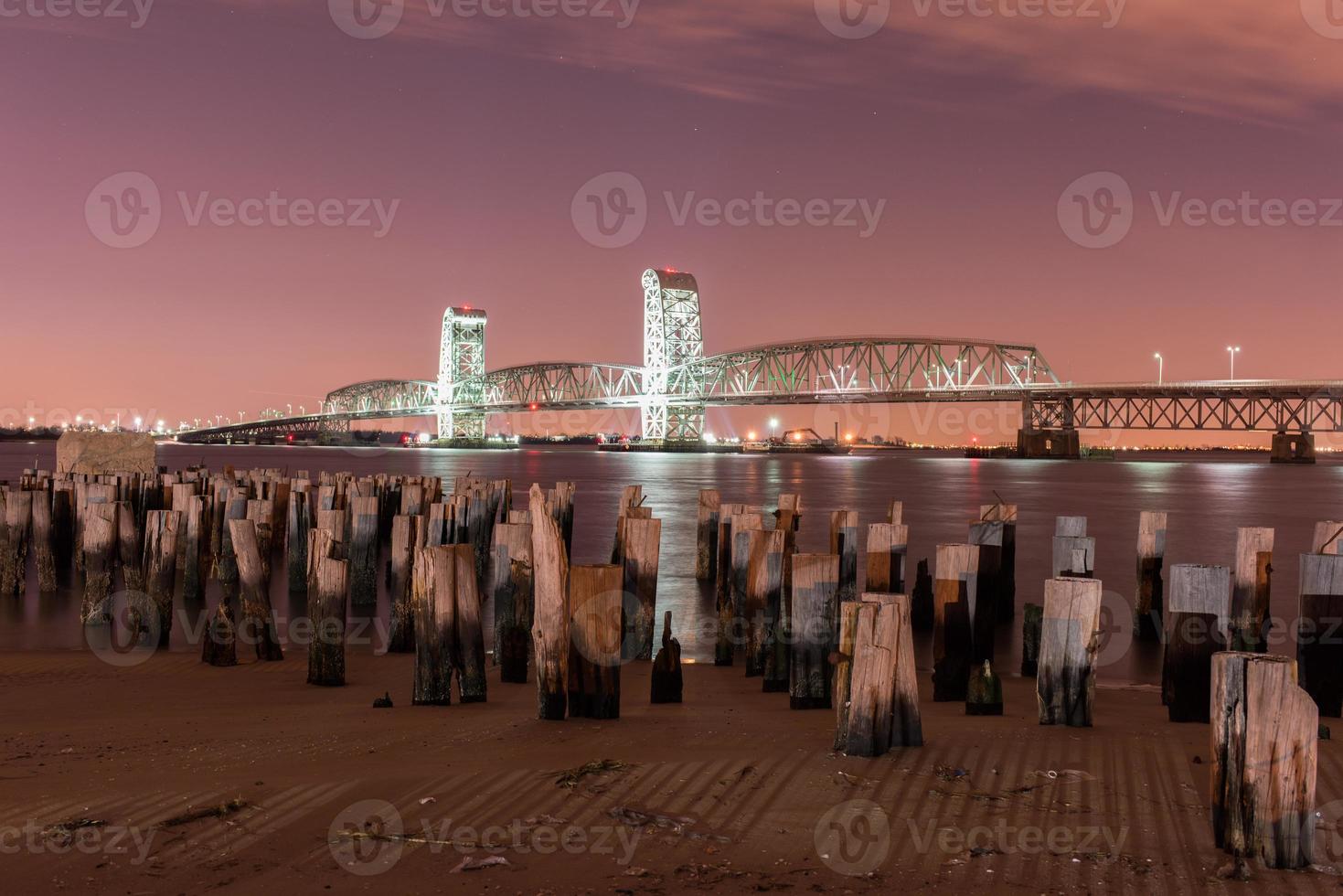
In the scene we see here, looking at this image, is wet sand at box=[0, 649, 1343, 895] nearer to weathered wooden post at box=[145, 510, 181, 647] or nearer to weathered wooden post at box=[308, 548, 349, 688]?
weathered wooden post at box=[308, 548, 349, 688]

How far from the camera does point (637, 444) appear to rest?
5079 inches

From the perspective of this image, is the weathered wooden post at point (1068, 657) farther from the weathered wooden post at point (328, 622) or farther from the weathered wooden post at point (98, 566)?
the weathered wooden post at point (98, 566)

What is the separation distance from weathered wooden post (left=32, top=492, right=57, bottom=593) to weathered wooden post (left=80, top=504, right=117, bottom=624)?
231 centimetres

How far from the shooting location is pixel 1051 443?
110 meters

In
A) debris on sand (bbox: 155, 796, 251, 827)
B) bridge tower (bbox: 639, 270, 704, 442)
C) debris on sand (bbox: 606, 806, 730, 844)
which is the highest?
bridge tower (bbox: 639, 270, 704, 442)

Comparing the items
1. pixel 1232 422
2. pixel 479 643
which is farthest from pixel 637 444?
pixel 479 643

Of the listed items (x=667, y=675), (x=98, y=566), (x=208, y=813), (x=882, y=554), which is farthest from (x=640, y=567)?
(x=98, y=566)

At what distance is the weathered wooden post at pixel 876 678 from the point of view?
4656 millimetres

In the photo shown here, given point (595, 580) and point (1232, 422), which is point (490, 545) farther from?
point (1232, 422)

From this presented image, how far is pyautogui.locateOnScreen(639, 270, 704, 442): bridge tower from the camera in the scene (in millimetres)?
124188

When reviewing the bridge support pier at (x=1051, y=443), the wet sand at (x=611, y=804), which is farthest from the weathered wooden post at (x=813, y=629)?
the bridge support pier at (x=1051, y=443)

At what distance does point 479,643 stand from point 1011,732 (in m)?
3.04

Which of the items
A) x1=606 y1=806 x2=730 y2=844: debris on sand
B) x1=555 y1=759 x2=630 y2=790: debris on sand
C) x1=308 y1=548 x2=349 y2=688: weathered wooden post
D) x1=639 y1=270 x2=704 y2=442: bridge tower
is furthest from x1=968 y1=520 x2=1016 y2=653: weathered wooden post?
x1=639 y1=270 x2=704 y2=442: bridge tower

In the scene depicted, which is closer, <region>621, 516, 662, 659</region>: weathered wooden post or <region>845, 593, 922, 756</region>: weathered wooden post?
<region>845, 593, 922, 756</region>: weathered wooden post
